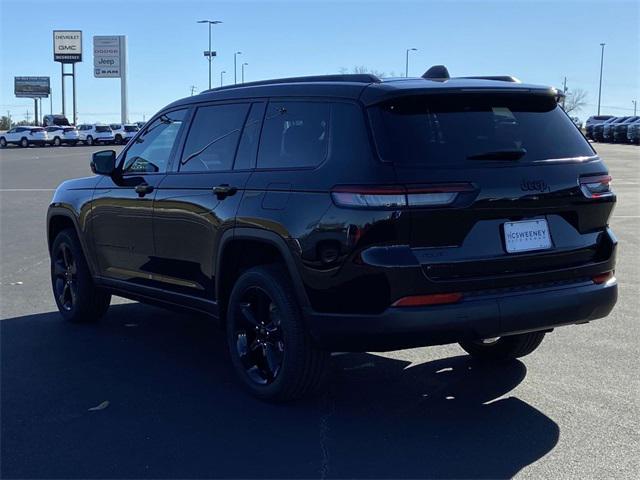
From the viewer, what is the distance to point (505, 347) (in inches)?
221

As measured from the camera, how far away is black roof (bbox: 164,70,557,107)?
14.4ft

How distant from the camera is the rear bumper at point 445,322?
4.16 metres

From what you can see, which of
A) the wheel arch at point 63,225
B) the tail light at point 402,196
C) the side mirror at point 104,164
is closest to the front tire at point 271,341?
the tail light at point 402,196

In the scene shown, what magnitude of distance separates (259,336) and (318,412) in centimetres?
60

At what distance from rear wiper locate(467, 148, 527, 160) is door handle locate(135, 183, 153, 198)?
254 cm

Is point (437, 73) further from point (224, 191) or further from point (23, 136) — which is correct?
point (23, 136)

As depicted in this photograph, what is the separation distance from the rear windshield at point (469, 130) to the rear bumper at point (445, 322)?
2.46 feet

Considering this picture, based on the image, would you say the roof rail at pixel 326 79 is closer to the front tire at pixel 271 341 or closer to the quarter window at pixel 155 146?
the quarter window at pixel 155 146

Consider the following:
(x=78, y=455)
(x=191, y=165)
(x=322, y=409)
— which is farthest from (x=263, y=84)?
(x=78, y=455)

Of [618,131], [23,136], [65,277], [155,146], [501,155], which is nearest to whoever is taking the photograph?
[501,155]

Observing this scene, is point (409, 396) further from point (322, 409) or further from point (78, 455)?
point (78, 455)

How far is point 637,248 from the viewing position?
428 inches

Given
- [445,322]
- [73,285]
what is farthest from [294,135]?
[73,285]

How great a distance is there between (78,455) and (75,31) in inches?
3938
